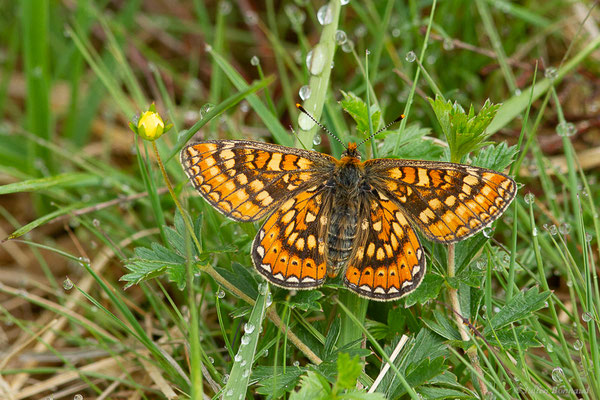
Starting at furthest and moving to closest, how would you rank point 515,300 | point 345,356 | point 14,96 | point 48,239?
point 14,96
point 48,239
point 515,300
point 345,356

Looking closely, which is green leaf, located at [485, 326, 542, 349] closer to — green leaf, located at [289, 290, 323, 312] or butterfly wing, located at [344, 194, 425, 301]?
butterfly wing, located at [344, 194, 425, 301]

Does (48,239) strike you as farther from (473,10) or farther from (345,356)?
(473,10)

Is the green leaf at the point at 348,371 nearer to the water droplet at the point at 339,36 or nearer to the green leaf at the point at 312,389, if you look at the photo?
the green leaf at the point at 312,389

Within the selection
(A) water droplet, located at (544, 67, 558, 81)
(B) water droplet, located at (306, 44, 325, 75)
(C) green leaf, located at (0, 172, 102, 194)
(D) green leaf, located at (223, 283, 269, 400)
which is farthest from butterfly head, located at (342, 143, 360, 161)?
(C) green leaf, located at (0, 172, 102, 194)

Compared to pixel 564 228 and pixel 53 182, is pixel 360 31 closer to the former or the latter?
pixel 564 228

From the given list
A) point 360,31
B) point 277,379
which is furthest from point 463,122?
point 360,31

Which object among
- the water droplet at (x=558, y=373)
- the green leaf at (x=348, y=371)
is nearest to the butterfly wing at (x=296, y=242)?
the green leaf at (x=348, y=371)

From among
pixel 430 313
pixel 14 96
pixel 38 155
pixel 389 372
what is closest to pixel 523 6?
pixel 430 313
